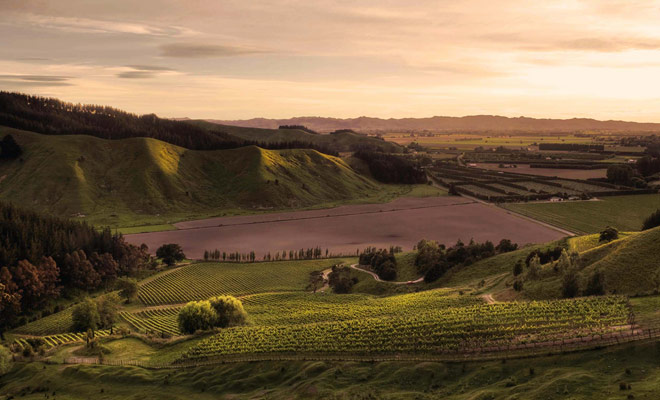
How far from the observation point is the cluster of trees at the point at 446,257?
358ft

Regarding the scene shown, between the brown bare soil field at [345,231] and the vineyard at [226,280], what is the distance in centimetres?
1313

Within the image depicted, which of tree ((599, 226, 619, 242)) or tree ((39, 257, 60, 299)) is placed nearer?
tree ((599, 226, 619, 242))

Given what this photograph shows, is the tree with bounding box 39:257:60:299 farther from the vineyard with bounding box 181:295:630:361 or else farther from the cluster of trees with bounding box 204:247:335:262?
the vineyard with bounding box 181:295:630:361

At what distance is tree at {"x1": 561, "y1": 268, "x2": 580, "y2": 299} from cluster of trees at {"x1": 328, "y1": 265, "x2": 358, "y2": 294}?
2093 inches

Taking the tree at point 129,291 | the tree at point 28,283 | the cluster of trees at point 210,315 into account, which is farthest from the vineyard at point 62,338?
the tree at point 129,291

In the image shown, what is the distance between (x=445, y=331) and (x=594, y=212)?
15112 cm

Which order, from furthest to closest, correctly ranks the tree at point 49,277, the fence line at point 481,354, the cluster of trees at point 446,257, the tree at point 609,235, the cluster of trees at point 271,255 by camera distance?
the cluster of trees at point 271,255
the cluster of trees at point 446,257
the tree at point 49,277
the tree at point 609,235
the fence line at point 481,354

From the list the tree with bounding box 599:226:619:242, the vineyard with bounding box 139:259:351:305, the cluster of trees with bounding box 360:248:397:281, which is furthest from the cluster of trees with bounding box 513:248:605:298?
the vineyard with bounding box 139:259:351:305

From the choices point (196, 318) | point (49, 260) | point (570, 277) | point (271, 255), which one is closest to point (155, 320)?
point (196, 318)

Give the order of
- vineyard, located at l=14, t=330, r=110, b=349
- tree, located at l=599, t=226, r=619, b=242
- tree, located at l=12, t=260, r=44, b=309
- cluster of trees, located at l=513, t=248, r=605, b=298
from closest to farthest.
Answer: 1. cluster of trees, located at l=513, t=248, r=605, b=298
2. vineyard, located at l=14, t=330, r=110, b=349
3. tree, located at l=599, t=226, r=619, b=242
4. tree, located at l=12, t=260, r=44, b=309

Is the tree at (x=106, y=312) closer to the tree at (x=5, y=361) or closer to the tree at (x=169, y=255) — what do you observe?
the tree at (x=5, y=361)

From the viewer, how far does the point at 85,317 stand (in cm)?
8762

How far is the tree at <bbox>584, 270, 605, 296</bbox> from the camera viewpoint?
65000 mm

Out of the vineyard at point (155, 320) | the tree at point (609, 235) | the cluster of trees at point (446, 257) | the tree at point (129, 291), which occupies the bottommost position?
the vineyard at point (155, 320)
